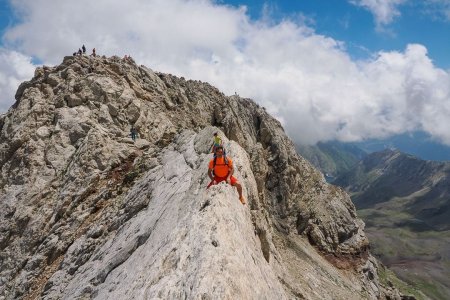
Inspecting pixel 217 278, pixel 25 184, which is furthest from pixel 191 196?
pixel 25 184

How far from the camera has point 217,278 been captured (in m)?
15.7

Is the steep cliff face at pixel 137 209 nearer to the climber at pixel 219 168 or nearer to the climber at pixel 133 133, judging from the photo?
the climber at pixel 219 168

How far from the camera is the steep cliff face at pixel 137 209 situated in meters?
19.0

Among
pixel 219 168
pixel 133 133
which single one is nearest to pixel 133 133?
pixel 133 133

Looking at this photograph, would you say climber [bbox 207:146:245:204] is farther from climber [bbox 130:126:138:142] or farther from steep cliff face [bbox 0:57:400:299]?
climber [bbox 130:126:138:142]

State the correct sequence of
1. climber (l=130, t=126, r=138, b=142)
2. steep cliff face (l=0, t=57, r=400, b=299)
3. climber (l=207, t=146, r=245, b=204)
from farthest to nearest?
climber (l=130, t=126, r=138, b=142) < climber (l=207, t=146, r=245, b=204) < steep cliff face (l=0, t=57, r=400, b=299)

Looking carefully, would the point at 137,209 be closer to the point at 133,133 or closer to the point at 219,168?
the point at 219,168

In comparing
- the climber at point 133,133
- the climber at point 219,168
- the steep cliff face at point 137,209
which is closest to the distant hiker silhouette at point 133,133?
the climber at point 133,133

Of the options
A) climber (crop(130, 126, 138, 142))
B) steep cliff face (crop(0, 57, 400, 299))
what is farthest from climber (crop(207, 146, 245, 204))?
climber (crop(130, 126, 138, 142))

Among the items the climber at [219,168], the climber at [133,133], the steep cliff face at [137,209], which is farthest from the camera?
the climber at [133,133]

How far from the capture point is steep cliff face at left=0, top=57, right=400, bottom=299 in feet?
62.2

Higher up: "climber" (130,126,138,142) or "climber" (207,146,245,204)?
"climber" (130,126,138,142)

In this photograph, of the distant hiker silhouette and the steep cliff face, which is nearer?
the steep cliff face

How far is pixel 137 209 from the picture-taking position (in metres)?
31.3
